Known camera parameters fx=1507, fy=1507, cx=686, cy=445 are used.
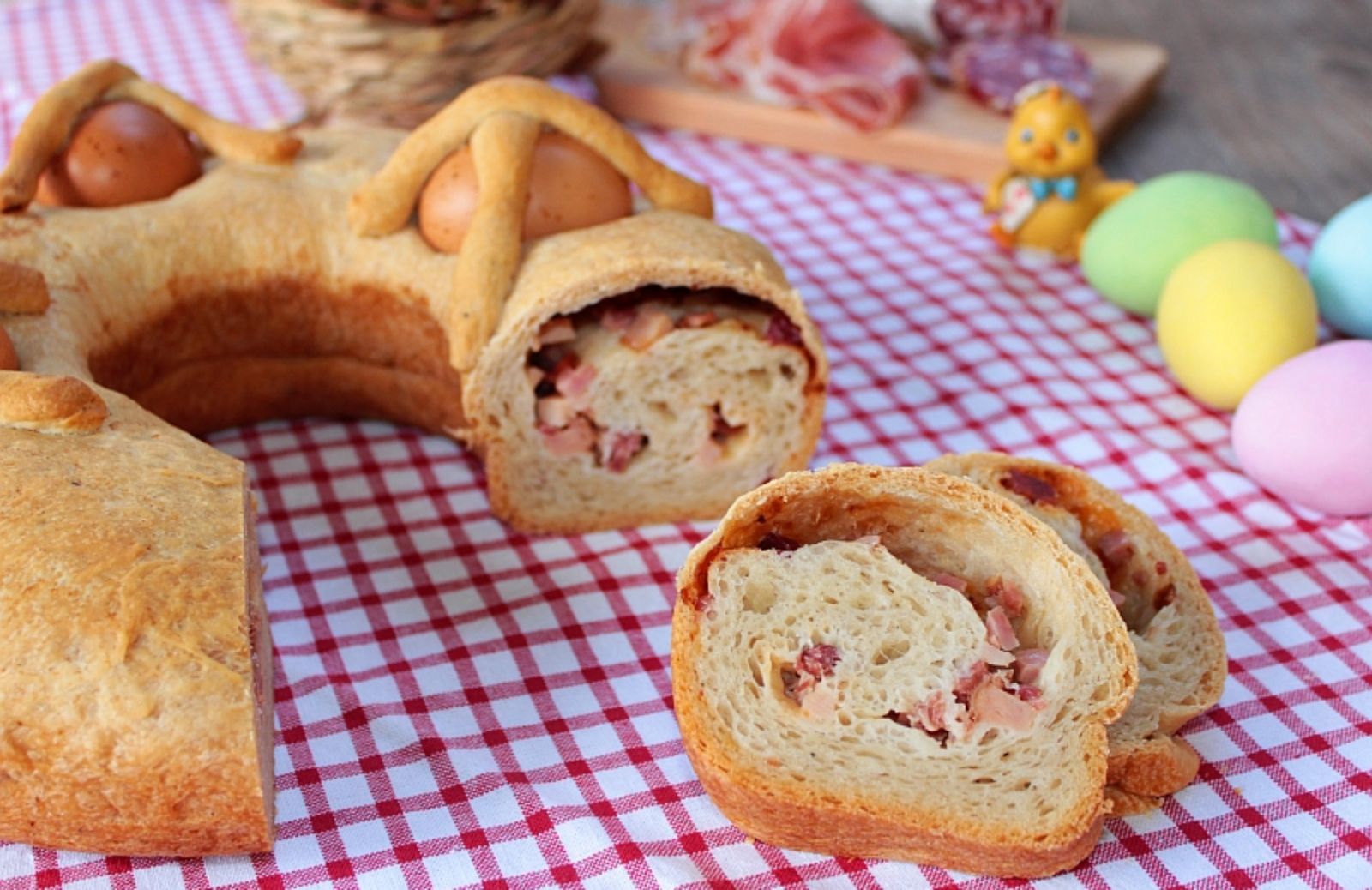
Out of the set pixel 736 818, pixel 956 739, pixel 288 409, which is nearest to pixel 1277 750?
pixel 956 739

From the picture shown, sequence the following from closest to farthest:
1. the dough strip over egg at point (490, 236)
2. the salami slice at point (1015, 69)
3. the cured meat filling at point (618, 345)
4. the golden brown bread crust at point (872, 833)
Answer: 1. the golden brown bread crust at point (872, 833)
2. the dough strip over egg at point (490, 236)
3. the cured meat filling at point (618, 345)
4. the salami slice at point (1015, 69)

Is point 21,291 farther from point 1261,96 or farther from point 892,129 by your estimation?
point 1261,96

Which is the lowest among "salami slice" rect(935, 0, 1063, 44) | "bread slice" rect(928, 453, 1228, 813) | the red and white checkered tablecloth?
the red and white checkered tablecloth

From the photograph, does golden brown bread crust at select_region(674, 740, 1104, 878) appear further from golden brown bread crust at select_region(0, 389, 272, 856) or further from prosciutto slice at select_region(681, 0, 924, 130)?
prosciutto slice at select_region(681, 0, 924, 130)

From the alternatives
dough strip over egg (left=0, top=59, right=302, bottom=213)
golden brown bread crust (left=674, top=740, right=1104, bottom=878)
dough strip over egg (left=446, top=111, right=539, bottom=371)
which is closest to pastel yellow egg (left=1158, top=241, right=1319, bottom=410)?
golden brown bread crust (left=674, top=740, right=1104, bottom=878)

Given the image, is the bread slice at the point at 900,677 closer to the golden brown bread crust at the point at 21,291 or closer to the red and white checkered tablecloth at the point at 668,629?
the red and white checkered tablecloth at the point at 668,629

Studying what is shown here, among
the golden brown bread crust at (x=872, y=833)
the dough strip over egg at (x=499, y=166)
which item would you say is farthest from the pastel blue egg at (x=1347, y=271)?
the golden brown bread crust at (x=872, y=833)

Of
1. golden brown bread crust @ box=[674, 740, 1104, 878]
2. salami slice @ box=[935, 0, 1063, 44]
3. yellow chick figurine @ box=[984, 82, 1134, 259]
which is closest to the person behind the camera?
golden brown bread crust @ box=[674, 740, 1104, 878]
